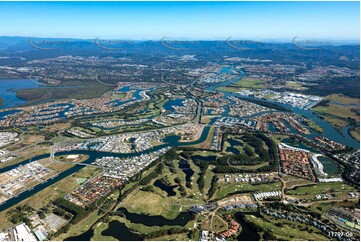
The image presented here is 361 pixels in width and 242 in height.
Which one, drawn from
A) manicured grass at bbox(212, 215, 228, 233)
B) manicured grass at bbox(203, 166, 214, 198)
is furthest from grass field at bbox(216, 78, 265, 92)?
manicured grass at bbox(212, 215, 228, 233)

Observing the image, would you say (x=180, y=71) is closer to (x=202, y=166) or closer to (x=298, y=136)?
(x=298, y=136)

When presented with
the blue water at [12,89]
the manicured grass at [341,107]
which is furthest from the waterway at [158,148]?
the blue water at [12,89]

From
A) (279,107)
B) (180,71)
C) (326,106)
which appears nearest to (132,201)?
(279,107)

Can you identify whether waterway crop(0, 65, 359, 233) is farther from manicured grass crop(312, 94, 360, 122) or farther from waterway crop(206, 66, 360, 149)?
manicured grass crop(312, 94, 360, 122)

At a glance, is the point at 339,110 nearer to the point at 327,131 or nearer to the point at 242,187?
the point at 327,131

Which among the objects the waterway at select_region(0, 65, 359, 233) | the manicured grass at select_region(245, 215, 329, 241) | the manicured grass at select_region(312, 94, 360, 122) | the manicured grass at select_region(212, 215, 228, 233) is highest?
the manicured grass at select_region(212, 215, 228, 233)

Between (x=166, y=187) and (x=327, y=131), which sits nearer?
(x=166, y=187)

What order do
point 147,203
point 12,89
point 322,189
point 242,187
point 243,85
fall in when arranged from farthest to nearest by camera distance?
point 243,85 < point 12,89 < point 242,187 < point 322,189 < point 147,203

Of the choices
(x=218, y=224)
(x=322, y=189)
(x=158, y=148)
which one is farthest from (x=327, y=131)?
(x=218, y=224)

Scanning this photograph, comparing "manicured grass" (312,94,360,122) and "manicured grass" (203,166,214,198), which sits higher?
"manicured grass" (203,166,214,198)
